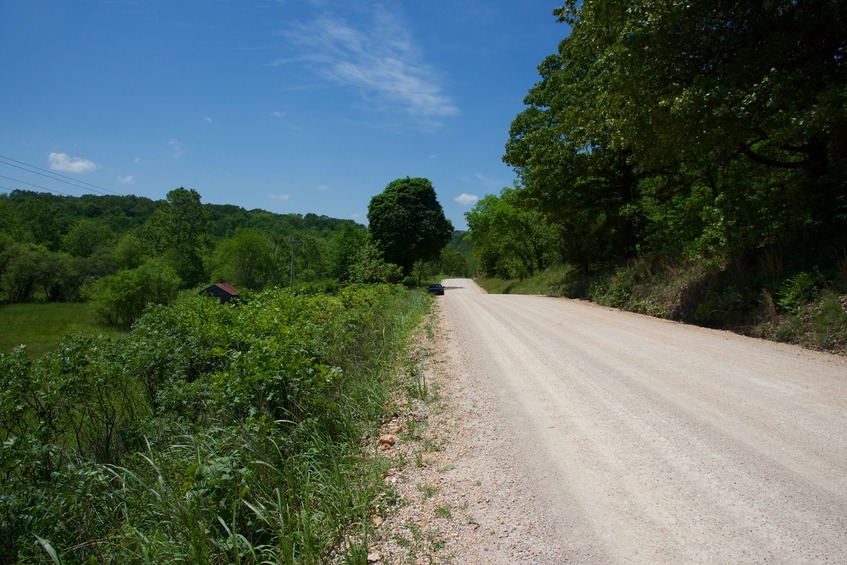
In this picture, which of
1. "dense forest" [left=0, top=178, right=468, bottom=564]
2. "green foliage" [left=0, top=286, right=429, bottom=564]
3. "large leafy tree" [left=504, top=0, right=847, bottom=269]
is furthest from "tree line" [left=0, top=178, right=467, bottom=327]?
"green foliage" [left=0, top=286, right=429, bottom=564]

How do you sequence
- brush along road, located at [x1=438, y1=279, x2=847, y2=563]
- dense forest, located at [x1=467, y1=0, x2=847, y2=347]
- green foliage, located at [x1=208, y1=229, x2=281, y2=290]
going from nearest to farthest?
1. brush along road, located at [x1=438, y1=279, x2=847, y2=563]
2. dense forest, located at [x1=467, y1=0, x2=847, y2=347]
3. green foliage, located at [x1=208, y1=229, x2=281, y2=290]

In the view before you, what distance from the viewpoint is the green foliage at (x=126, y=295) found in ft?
111

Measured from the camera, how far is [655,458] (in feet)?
12.4

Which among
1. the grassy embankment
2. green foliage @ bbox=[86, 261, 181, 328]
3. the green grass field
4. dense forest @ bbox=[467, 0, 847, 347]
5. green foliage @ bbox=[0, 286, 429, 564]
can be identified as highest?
dense forest @ bbox=[467, 0, 847, 347]

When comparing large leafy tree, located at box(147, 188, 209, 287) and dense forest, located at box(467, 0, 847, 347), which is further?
large leafy tree, located at box(147, 188, 209, 287)

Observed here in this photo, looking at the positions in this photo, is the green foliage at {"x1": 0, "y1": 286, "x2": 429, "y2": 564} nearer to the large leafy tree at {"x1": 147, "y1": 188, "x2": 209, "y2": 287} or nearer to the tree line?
the tree line

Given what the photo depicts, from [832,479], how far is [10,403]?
8505 millimetres

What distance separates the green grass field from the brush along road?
23607 mm

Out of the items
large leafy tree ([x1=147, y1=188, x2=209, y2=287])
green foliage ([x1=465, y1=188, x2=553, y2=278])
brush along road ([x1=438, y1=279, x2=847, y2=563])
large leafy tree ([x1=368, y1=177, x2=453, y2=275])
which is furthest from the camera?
large leafy tree ([x1=147, y1=188, x2=209, y2=287])

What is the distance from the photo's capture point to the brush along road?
2.73 meters

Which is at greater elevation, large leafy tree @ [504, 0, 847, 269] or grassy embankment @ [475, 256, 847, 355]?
large leafy tree @ [504, 0, 847, 269]

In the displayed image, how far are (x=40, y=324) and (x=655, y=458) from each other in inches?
1635

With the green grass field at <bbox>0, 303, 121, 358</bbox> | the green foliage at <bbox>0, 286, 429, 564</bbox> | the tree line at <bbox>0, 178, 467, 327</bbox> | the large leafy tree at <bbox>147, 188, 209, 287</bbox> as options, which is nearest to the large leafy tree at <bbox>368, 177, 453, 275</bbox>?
the tree line at <bbox>0, 178, 467, 327</bbox>

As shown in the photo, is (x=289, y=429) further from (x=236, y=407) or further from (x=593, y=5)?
(x=593, y=5)
